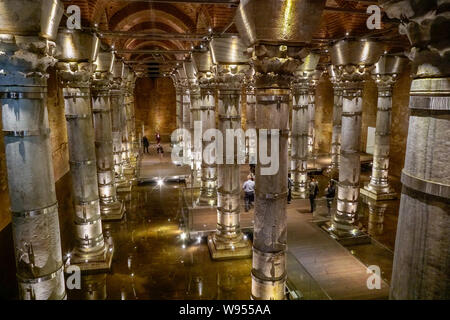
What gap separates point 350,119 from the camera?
845 centimetres

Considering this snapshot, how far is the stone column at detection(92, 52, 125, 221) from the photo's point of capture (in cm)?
919

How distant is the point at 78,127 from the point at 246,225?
5088mm

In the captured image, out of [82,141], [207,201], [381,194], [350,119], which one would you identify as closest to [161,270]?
[82,141]

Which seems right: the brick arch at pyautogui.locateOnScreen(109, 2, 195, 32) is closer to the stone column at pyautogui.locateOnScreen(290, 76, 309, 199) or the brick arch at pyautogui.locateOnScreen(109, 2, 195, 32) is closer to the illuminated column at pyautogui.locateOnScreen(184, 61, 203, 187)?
the illuminated column at pyautogui.locateOnScreen(184, 61, 203, 187)

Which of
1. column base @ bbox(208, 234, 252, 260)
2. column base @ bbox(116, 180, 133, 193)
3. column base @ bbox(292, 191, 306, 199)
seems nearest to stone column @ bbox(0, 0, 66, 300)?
column base @ bbox(208, 234, 252, 260)

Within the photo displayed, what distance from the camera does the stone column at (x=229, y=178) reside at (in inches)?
292

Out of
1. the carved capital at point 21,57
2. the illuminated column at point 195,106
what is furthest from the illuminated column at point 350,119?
the carved capital at point 21,57

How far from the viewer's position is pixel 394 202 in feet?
Result: 40.3

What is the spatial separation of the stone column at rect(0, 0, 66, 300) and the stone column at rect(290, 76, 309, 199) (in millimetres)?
8760

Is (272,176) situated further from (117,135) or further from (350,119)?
(117,135)

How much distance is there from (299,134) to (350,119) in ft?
11.8

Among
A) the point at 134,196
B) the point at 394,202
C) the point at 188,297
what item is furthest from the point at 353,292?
the point at 134,196

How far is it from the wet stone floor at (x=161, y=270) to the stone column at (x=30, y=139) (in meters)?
2.62
